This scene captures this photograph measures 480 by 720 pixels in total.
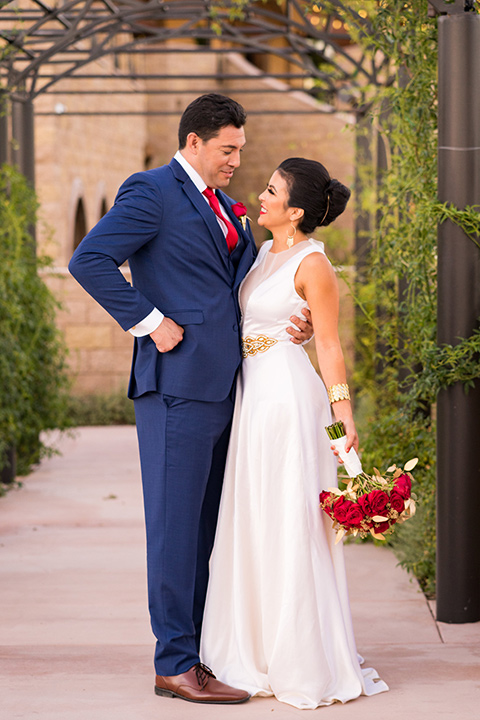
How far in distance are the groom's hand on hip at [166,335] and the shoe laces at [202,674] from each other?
1.05m

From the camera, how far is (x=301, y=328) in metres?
3.13

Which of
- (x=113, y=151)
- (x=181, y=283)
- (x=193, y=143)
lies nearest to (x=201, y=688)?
(x=181, y=283)

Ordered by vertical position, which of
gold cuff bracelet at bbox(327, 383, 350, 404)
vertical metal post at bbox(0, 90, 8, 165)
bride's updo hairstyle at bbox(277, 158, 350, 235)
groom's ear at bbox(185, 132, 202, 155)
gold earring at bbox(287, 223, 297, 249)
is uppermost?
vertical metal post at bbox(0, 90, 8, 165)

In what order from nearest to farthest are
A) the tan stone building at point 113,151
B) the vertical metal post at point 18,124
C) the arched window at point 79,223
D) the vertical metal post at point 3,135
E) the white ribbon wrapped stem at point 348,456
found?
the white ribbon wrapped stem at point 348,456
the vertical metal post at point 3,135
the vertical metal post at point 18,124
the tan stone building at point 113,151
the arched window at point 79,223

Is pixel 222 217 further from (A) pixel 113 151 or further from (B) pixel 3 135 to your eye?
(A) pixel 113 151

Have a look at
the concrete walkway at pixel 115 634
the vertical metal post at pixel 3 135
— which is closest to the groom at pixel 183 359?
the concrete walkway at pixel 115 634

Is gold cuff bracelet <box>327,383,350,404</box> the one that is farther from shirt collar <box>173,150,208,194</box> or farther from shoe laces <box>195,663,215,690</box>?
shoe laces <box>195,663,215,690</box>

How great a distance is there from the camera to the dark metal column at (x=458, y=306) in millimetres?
3785

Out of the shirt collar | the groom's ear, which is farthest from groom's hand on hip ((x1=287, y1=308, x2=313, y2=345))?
the groom's ear

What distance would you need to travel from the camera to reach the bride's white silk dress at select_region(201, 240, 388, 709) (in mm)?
3027

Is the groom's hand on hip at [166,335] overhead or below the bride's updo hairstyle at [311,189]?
below

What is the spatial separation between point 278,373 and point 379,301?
9.98 feet

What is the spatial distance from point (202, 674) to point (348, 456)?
2.84 feet

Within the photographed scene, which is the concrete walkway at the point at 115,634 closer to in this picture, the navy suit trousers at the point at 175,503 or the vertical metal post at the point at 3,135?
the navy suit trousers at the point at 175,503
